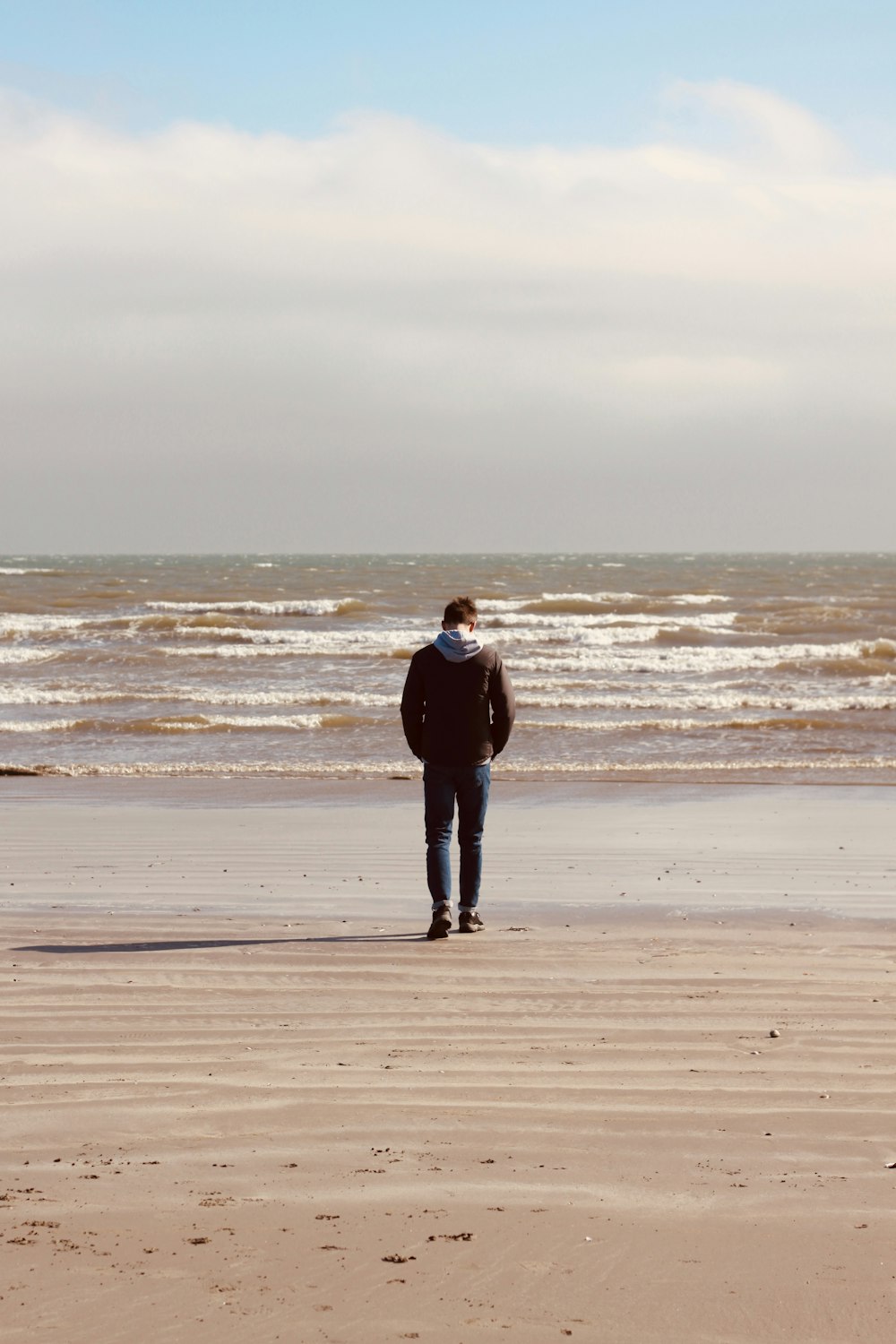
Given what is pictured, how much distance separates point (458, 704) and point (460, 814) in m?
0.56

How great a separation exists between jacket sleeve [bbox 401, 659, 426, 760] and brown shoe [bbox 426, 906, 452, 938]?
78 centimetres

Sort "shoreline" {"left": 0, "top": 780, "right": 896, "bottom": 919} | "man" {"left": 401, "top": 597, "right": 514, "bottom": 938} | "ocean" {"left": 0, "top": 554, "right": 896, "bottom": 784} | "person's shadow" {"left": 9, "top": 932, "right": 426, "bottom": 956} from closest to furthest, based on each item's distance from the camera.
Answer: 1. "person's shadow" {"left": 9, "top": 932, "right": 426, "bottom": 956}
2. "man" {"left": 401, "top": 597, "right": 514, "bottom": 938}
3. "shoreline" {"left": 0, "top": 780, "right": 896, "bottom": 919}
4. "ocean" {"left": 0, "top": 554, "right": 896, "bottom": 784}

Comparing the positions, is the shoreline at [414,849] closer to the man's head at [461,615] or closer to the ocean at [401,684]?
the man's head at [461,615]

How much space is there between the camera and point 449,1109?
3855mm

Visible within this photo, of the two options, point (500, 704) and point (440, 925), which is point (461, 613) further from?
point (440, 925)

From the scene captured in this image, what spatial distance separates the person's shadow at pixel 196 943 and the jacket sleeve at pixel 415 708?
0.90 metres

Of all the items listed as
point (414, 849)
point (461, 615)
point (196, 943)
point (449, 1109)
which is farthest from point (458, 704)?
point (449, 1109)

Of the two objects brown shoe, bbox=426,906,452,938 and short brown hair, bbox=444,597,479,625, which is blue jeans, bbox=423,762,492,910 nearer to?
brown shoe, bbox=426,906,452,938

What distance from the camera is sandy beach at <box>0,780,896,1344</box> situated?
2754mm

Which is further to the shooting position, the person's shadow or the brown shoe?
the brown shoe

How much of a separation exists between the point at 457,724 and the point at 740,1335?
4.03 meters

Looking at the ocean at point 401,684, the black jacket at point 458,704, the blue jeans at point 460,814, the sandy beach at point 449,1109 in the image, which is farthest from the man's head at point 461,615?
the ocean at point 401,684

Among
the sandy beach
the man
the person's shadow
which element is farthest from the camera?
the man

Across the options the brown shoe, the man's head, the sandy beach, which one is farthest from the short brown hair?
the sandy beach
